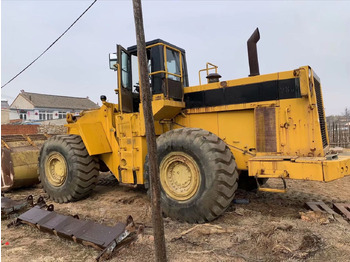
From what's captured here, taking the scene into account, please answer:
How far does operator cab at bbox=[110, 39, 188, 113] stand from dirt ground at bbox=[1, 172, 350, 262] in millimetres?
2283

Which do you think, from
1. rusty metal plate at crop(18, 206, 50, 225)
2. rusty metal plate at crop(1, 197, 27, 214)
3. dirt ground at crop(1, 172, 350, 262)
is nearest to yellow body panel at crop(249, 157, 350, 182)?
dirt ground at crop(1, 172, 350, 262)

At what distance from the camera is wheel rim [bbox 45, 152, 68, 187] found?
20.8ft

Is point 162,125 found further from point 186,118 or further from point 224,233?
point 224,233

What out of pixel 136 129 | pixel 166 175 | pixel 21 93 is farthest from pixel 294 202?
pixel 21 93

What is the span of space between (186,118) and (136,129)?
1063mm

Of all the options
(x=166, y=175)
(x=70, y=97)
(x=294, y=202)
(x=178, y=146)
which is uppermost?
(x=70, y=97)

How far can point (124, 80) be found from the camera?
20.3 feet

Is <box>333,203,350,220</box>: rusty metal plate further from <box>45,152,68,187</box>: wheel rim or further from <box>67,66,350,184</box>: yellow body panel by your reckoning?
<box>45,152,68,187</box>: wheel rim

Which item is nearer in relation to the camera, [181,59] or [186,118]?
[186,118]

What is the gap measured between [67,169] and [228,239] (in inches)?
159

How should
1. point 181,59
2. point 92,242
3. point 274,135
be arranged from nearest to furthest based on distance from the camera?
1. point 92,242
2. point 274,135
3. point 181,59

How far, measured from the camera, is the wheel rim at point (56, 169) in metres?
6.35

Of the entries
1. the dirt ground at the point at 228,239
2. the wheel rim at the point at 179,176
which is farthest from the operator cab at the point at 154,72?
the dirt ground at the point at 228,239

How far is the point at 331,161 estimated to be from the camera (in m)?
3.80
